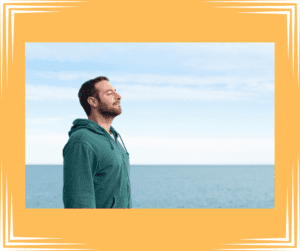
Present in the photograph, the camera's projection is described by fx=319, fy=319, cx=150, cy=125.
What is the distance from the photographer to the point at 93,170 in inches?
137

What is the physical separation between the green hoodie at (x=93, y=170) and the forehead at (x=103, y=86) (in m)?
0.49

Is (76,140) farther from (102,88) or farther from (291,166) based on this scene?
(291,166)

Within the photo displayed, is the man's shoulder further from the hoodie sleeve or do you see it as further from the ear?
the ear

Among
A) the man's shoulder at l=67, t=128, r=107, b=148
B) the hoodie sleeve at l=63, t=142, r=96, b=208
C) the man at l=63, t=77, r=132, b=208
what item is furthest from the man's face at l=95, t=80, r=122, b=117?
the hoodie sleeve at l=63, t=142, r=96, b=208

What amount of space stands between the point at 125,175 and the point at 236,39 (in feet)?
7.61

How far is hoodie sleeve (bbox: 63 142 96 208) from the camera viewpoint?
3270mm

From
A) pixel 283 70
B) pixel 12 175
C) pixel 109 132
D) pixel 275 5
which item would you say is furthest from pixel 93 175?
pixel 275 5

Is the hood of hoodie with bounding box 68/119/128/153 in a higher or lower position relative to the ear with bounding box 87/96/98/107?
lower

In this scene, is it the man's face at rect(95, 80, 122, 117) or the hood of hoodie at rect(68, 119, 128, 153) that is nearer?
the hood of hoodie at rect(68, 119, 128, 153)

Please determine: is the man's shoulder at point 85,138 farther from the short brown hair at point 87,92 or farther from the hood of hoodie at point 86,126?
the short brown hair at point 87,92

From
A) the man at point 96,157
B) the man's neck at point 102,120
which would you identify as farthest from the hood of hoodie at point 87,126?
the man's neck at point 102,120

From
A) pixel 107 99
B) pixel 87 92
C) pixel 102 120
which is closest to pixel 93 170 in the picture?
pixel 102 120

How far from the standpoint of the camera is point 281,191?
4.01 m

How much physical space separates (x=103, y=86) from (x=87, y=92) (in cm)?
23
